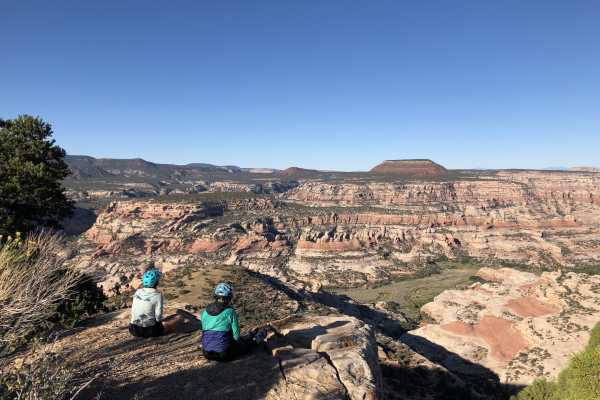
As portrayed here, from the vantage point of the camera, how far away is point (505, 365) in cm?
3384

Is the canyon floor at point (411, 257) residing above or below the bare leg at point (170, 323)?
below

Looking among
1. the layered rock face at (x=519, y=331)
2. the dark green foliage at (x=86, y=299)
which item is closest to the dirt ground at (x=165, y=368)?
the dark green foliage at (x=86, y=299)

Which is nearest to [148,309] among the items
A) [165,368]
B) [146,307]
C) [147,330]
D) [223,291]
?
[146,307]

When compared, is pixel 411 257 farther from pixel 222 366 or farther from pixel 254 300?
pixel 222 366

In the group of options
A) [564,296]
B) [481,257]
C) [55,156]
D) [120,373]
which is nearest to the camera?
[120,373]

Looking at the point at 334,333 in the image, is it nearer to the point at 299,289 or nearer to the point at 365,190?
the point at 299,289

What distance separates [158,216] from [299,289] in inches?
2786

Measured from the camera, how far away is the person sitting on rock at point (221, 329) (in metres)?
7.75

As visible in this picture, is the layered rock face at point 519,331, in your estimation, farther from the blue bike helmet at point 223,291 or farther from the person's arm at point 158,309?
the person's arm at point 158,309

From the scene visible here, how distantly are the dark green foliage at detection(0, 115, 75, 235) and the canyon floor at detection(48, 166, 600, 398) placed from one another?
233 inches

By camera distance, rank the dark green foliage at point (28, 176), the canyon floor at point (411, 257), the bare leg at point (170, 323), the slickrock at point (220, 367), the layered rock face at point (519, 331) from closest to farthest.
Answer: the slickrock at point (220, 367), the bare leg at point (170, 323), the dark green foliage at point (28, 176), the layered rock face at point (519, 331), the canyon floor at point (411, 257)

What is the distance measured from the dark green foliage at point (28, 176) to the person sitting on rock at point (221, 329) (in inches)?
713

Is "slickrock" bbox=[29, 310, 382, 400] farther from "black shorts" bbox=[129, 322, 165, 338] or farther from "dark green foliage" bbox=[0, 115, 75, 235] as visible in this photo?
"dark green foliage" bbox=[0, 115, 75, 235]

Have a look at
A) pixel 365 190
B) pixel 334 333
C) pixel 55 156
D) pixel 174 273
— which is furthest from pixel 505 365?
pixel 365 190
